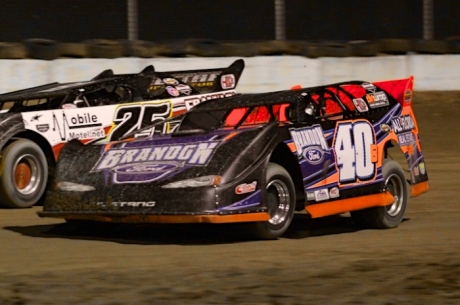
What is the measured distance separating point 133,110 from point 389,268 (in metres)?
4.93

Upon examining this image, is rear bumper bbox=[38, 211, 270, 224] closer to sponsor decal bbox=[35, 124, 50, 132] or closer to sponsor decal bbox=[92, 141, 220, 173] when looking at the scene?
sponsor decal bbox=[92, 141, 220, 173]

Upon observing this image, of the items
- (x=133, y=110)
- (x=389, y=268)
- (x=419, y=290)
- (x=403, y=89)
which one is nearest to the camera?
(x=419, y=290)

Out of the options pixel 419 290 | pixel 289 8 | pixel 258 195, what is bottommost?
pixel 419 290

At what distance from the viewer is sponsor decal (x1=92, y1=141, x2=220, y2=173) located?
24.1ft

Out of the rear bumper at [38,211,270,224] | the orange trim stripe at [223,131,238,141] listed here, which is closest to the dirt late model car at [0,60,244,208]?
the orange trim stripe at [223,131,238,141]

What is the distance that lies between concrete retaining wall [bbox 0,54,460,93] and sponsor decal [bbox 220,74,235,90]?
4.23 metres

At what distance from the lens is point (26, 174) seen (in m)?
10.0

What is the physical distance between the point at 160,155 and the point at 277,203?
3.17 ft

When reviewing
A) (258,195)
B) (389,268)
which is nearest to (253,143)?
(258,195)

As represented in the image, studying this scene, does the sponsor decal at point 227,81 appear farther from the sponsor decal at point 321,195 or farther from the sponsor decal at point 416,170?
the sponsor decal at point 321,195

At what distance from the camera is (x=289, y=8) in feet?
55.2

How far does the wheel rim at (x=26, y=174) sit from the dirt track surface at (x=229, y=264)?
663 mm

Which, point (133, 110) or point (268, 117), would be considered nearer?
point (268, 117)

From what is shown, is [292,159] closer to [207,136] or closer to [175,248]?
[207,136]
